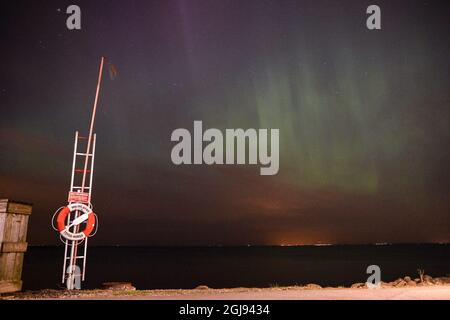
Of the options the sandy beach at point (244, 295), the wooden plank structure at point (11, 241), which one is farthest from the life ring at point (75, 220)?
the sandy beach at point (244, 295)

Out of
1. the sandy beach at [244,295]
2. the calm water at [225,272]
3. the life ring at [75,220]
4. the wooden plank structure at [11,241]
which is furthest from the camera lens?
the calm water at [225,272]

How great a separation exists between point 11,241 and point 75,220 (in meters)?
1.66

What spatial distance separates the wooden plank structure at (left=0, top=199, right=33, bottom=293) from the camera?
8.62m

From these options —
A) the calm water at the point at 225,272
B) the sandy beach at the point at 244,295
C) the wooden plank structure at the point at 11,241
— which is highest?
the wooden plank structure at the point at 11,241

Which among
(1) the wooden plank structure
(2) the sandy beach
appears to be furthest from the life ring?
(2) the sandy beach

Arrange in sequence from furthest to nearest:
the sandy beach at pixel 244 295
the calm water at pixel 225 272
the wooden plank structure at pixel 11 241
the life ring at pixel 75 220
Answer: the calm water at pixel 225 272
the life ring at pixel 75 220
the wooden plank structure at pixel 11 241
the sandy beach at pixel 244 295

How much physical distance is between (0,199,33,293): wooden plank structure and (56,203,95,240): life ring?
38.6 inches

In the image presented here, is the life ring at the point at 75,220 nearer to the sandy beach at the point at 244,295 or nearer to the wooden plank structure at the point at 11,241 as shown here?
the wooden plank structure at the point at 11,241

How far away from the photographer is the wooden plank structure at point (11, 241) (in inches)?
340

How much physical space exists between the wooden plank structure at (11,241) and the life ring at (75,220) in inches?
38.6

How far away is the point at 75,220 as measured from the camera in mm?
10172

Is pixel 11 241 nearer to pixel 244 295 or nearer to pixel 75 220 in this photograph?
pixel 75 220

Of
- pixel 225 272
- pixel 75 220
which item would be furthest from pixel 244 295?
pixel 225 272
